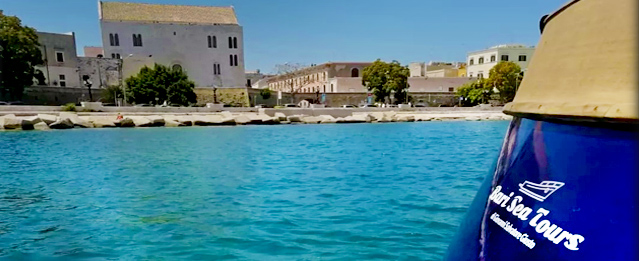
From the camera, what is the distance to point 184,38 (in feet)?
170

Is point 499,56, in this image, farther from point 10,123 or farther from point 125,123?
point 10,123

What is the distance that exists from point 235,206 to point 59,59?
4826cm

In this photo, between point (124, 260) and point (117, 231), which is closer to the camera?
point (124, 260)

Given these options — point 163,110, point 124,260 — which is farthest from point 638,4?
point 163,110

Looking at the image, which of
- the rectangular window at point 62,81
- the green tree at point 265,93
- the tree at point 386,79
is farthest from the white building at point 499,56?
the rectangular window at point 62,81

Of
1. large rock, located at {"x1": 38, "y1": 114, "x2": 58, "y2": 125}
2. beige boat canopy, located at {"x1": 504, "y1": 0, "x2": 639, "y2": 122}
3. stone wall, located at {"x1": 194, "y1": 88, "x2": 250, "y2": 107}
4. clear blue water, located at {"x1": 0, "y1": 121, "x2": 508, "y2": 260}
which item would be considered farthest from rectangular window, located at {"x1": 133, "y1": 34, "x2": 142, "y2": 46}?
beige boat canopy, located at {"x1": 504, "y1": 0, "x2": 639, "y2": 122}

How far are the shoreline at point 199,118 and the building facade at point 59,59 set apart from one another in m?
14.2

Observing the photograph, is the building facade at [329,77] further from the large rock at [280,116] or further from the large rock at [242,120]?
the large rock at [242,120]

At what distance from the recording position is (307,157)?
50.2ft

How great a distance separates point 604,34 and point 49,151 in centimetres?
2052

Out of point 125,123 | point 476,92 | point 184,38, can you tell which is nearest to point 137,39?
point 184,38

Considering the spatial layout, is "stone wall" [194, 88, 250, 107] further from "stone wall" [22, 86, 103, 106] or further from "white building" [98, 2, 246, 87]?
"stone wall" [22, 86, 103, 106]

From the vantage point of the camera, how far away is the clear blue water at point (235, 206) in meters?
5.36

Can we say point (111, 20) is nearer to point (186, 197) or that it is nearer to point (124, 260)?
point (186, 197)
